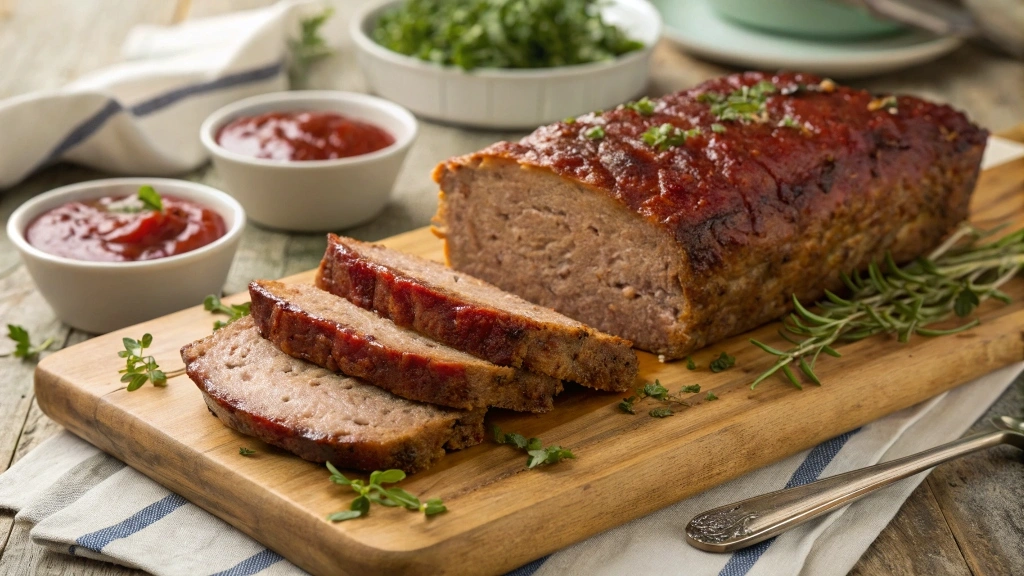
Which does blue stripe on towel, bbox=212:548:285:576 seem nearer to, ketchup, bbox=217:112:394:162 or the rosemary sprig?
the rosemary sprig

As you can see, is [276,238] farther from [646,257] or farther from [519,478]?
[519,478]

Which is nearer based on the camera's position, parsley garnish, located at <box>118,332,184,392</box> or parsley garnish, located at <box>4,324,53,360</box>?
parsley garnish, located at <box>118,332,184,392</box>

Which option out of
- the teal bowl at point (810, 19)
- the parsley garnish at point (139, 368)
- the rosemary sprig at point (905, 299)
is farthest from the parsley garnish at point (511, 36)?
the parsley garnish at point (139, 368)

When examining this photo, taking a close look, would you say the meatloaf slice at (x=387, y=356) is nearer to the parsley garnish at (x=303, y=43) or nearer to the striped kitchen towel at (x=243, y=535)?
the striped kitchen towel at (x=243, y=535)

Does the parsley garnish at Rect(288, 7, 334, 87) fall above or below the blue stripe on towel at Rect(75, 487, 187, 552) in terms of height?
→ above

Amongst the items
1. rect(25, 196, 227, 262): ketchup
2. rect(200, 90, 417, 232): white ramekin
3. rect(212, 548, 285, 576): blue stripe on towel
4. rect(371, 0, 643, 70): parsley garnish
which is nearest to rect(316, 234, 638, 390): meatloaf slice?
rect(25, 196, 227, 262): ketchup

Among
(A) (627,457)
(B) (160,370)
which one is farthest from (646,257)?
(B) (160,370)
